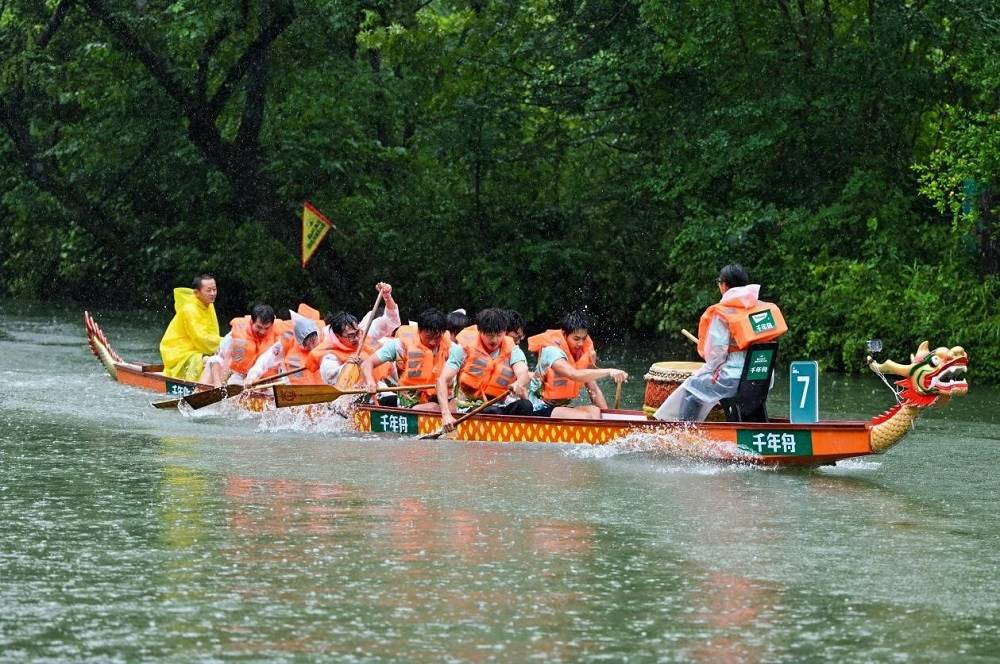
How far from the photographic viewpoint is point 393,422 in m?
16.7

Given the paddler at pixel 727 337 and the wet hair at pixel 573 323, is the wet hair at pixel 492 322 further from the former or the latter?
the paddler at pixel 727 337

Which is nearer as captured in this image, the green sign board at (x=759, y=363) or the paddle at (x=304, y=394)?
the green sign board at (x=759, y=363)

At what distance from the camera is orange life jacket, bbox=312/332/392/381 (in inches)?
698

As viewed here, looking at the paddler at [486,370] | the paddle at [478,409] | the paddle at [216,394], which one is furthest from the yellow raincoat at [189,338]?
the paddle at [478,409]

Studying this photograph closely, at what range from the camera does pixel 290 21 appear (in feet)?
100

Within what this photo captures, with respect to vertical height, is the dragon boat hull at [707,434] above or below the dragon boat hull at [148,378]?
below

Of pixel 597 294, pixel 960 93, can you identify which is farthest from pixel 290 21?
pixel 960 93

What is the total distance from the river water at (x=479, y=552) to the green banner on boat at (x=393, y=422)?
253mm

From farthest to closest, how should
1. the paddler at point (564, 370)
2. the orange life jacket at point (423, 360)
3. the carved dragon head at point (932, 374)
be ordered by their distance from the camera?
the orange life jacket at point (423, 360) < the paddler at point (564, 370) < the carved dragon head at point (932, 374)

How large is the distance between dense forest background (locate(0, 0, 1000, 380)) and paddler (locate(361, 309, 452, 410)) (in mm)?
8173

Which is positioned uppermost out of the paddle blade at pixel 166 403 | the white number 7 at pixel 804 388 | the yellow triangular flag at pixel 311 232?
the yellow triangular flag at pixel 311 232

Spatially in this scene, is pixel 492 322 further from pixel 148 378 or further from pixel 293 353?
pixel 148 378

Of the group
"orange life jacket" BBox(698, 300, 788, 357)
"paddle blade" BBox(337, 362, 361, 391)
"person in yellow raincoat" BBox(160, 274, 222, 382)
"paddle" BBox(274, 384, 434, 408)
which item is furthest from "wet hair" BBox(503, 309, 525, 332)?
"person in yellow raincoat" BBox(160, 274, 222, 382)

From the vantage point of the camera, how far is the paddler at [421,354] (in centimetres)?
1670
